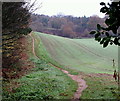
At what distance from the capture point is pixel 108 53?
45.9 metres

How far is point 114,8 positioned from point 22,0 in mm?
7661

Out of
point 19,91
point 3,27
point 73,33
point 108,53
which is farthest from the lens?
point 73,33

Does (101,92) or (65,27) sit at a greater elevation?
(65,27)

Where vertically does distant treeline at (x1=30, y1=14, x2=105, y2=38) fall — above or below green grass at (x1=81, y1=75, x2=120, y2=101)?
above

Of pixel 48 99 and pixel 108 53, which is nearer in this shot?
pixel 48 99

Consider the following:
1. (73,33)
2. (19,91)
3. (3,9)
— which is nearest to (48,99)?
(19,91)

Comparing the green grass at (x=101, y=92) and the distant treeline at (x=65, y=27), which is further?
the distant treeline at (x=65, y=27)

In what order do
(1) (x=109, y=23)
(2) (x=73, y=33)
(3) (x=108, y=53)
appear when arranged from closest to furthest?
(1) (x=109, y=23) → (3) (x=108, y=53) → (2) (x=73, y=33)

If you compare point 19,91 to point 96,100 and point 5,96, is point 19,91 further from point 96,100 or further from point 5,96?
point 96,100

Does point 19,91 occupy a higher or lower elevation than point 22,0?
lower

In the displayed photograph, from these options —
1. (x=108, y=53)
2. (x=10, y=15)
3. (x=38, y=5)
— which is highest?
(x=38, y=5)

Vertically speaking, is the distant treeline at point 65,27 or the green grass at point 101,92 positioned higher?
the distant treeline at point 65,27

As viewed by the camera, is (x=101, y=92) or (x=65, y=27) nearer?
(x=101, y=92)

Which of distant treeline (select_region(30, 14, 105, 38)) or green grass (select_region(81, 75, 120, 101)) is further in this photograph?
distant treeline (select_region(30, 14, 105, 38))
